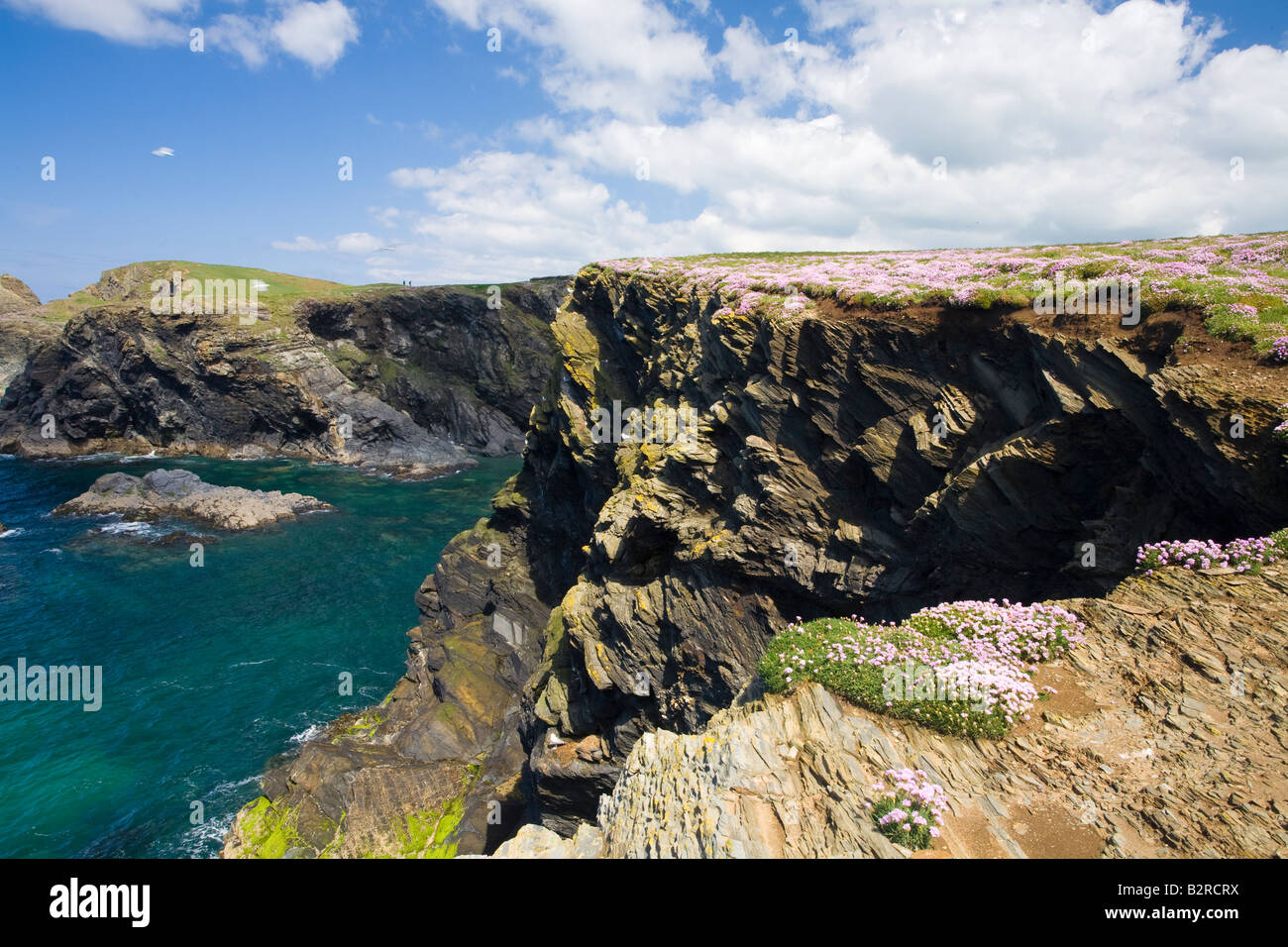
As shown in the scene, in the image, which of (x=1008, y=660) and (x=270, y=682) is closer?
(x=1008, y=660)

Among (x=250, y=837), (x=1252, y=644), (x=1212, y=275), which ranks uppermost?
(x=1212, y=275)

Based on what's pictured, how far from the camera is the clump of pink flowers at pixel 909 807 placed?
9.55 m

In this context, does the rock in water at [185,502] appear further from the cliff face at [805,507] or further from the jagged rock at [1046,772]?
the jagged rock at [1046,772]

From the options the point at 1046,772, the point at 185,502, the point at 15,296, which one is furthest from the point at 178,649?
the point at 15,296

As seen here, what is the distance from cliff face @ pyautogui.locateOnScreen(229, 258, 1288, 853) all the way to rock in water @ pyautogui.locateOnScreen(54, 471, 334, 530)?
45331 mm

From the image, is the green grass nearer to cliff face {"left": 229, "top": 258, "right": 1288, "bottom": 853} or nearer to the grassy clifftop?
cliff face {"left": 229, "top": 258, "right": 1288, "bottom": 853}

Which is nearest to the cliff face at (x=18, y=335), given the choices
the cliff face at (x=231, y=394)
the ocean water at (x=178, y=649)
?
the cliff face at (x=231, y=394)

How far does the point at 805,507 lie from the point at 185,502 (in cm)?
8482

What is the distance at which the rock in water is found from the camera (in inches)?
3014

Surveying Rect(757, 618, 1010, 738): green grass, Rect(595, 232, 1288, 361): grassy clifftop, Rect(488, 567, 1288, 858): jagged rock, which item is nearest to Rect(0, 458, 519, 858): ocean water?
Rect(488, 567, 1288, 858): jagged rock

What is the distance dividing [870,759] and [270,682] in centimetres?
4846

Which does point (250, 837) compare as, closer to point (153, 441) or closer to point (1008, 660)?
point (1008, 660)

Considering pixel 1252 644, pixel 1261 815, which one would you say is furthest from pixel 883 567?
pixel 1261 815

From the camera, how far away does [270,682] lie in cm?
4600
